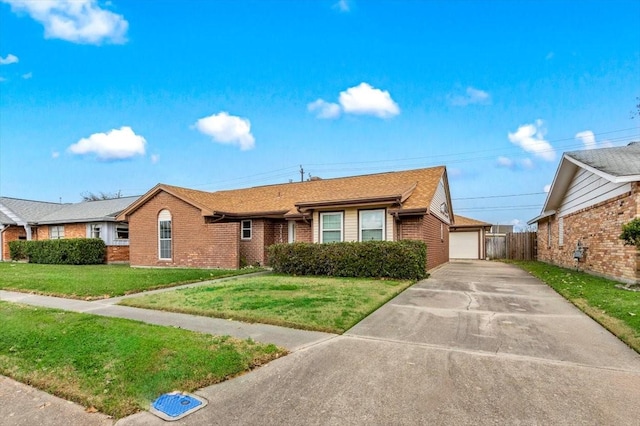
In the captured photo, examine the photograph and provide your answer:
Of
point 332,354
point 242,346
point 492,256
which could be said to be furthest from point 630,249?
point 492,256

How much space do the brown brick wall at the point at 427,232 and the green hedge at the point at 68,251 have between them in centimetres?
1794

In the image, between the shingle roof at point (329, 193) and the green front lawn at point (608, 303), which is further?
the shingle roof at point (329, 193)

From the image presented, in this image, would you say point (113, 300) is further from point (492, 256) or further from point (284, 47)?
point (492, 256)

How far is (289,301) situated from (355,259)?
16.2 ft

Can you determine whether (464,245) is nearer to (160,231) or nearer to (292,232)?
(292,232)

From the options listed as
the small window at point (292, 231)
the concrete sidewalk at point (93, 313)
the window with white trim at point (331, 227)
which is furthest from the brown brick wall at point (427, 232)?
the concrete sidewalk at point (93, 313)

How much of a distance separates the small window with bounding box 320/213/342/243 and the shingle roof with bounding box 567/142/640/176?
8650 mm

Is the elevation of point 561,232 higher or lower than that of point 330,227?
lower

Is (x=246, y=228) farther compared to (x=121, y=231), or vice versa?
(x=121, y=231)

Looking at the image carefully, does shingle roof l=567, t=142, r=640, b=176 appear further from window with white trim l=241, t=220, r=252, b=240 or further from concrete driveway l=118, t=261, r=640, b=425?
window with white trim l=241, t=220, r=252, b=240

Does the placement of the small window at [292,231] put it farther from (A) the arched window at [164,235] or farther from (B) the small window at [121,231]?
(B) the small window at [121,231]

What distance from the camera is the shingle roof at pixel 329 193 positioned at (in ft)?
48.0

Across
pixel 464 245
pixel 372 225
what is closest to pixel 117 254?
pixel 372 225

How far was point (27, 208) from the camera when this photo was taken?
28.2 metres
